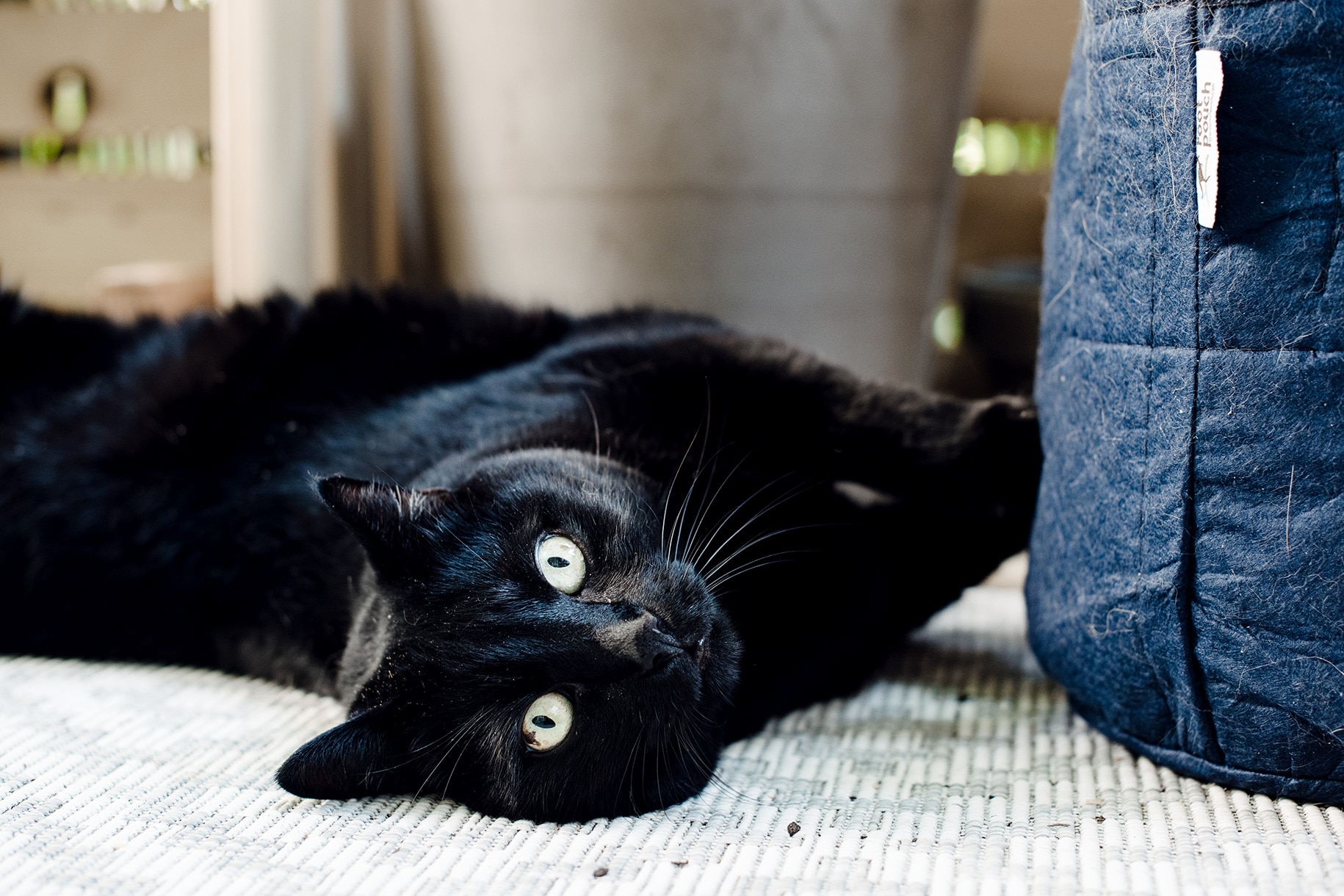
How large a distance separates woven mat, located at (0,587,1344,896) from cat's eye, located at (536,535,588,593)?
0.19 meters

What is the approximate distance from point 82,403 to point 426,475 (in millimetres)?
568

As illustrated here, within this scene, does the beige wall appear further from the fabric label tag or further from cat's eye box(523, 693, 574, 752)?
the fabric label tag

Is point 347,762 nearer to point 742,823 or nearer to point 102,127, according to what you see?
point 742,823

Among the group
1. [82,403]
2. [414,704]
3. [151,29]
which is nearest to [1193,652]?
[414,704]

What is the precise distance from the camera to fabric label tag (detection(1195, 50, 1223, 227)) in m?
0.67

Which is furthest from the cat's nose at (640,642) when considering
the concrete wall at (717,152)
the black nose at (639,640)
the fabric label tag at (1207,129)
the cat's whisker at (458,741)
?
the concrete wall at (717,152)

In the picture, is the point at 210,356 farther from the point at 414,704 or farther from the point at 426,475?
the point at 414,704

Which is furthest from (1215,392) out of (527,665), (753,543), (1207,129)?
(527,665)

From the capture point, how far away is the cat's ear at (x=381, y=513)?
2.81 feet

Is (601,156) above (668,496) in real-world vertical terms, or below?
above

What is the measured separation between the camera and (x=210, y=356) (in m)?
1.40

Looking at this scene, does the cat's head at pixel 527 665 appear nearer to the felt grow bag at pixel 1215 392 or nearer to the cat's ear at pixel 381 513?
the cat's ear at pixel 381 513

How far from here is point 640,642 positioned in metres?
0.80

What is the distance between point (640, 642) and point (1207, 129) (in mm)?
514
